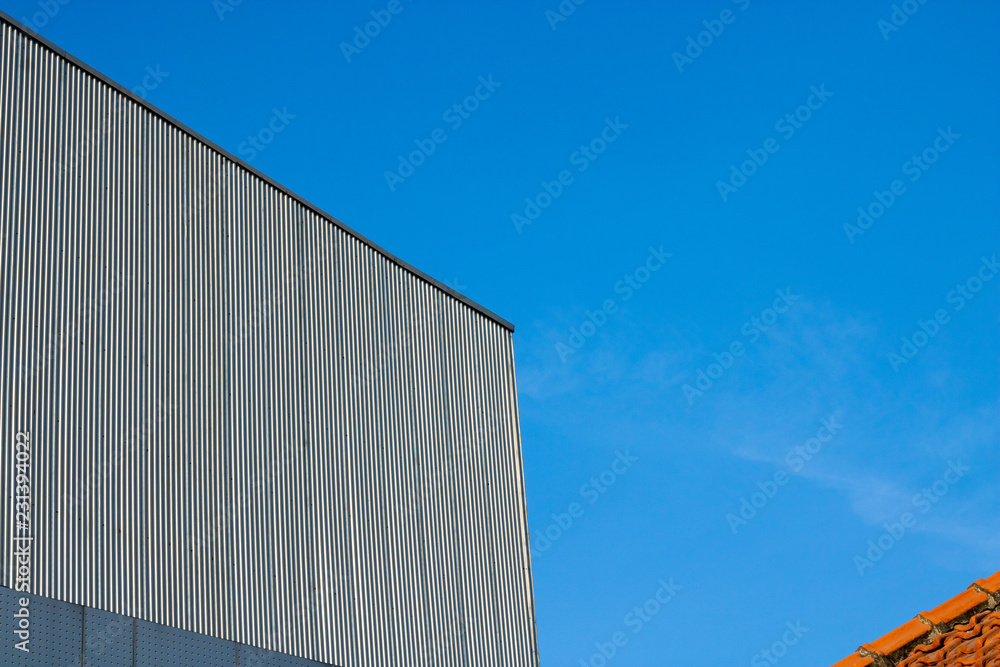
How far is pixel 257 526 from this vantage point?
21922 millimetres

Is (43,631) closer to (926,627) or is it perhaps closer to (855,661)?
(855,661)

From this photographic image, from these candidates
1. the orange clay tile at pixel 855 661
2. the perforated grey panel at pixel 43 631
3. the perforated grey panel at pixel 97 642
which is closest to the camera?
the orange clay tile at pixel 855 661

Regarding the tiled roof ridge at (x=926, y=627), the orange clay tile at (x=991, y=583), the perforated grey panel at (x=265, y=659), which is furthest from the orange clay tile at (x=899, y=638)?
the perforated grey panel at (x=265, y=659)

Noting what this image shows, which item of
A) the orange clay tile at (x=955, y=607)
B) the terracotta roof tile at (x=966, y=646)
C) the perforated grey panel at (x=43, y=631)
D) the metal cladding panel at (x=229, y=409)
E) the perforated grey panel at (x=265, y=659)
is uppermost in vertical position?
the metal cladding panel at (x=229, y=409)

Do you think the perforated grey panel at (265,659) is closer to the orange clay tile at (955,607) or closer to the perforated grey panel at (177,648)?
the perforated grey panel at (177,648)

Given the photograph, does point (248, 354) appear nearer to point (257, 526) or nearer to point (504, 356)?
point (257, 526)

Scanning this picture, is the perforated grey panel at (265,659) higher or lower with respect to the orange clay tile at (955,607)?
higher

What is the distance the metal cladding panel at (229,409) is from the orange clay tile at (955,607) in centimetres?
1197

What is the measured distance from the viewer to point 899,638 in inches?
540

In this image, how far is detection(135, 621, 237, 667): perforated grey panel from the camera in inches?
754

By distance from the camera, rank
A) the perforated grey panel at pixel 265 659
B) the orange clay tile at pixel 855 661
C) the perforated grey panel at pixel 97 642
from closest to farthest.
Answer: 1. the orange clay tile at pixel 855 661
2. the perforated grey panel at pixel 97 642
3. the perforated grey panel at pixel 265 659

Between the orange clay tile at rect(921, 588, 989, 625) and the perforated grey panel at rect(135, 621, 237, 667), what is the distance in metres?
11.8

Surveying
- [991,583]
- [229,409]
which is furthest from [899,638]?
[229,409]

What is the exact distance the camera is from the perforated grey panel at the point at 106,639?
18.4 meters
